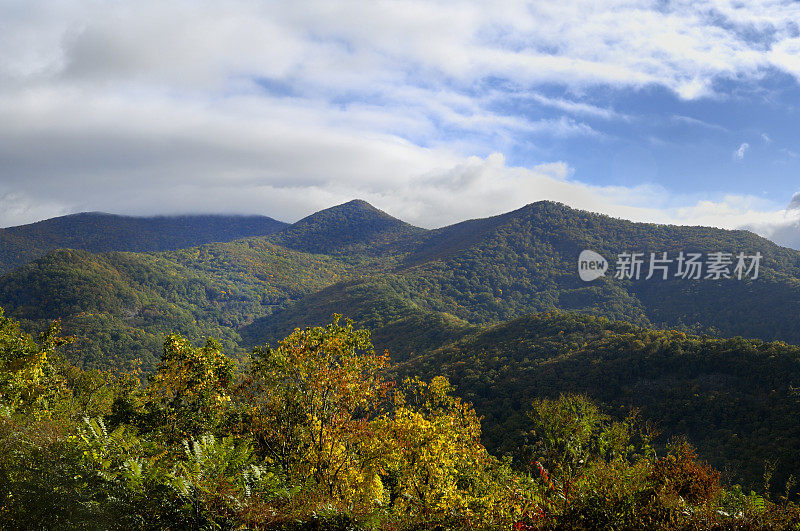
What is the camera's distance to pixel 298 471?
462 inches

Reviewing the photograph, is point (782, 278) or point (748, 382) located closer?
point (748, 382)

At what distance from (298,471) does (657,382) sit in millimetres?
65378

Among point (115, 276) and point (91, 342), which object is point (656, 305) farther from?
point (115, 276)

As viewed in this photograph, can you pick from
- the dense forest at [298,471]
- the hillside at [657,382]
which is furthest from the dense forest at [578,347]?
the dense forest at [298,471]

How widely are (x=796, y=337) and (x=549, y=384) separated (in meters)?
73.0

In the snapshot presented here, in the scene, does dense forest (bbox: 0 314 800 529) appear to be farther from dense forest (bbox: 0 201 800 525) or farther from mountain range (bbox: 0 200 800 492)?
mountain range (bbox: 0 200 800 492)

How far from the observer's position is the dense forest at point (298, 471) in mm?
6941

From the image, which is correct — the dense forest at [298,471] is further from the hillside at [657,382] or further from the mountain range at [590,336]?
the mountain range at [590,336]

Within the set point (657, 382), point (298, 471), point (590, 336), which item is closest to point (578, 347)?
point (590, 336)

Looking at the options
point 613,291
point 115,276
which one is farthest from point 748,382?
point 115,276

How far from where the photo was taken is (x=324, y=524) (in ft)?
24.0

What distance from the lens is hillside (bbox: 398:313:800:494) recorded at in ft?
148

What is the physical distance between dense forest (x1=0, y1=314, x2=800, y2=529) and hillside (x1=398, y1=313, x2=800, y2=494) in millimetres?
33743

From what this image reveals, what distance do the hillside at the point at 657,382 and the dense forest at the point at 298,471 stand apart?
111 feet
